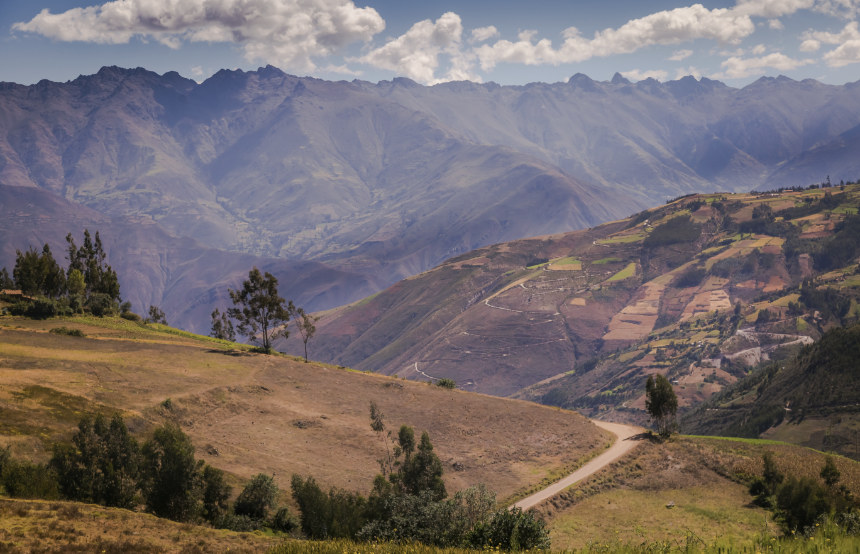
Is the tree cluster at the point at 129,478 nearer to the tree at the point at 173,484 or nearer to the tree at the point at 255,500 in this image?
the tree at the point at 173,484

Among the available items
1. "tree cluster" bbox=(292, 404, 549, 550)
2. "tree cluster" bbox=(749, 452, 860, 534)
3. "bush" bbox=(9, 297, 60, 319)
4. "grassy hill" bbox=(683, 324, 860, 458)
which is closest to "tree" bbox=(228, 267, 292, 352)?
"bush" bbox=(9, 297, 60, 319)

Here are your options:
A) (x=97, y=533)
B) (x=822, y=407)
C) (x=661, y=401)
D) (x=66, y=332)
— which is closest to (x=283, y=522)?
(x=97, y=533)

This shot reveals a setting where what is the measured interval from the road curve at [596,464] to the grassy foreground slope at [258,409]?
2.73 m

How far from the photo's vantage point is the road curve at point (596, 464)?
227 feet

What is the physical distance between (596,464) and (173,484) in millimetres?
56129

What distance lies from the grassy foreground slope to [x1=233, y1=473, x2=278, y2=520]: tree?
1023 centimetres

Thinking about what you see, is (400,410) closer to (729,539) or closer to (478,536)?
(478,536)

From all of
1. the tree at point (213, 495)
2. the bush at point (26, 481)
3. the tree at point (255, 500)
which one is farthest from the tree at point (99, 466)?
the tree at point (255, 500)

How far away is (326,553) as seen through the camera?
2302cm

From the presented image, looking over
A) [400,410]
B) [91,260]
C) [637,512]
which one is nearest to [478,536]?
[637,512]

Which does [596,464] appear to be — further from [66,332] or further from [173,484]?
[66,332]

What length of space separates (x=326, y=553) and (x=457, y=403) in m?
80.4

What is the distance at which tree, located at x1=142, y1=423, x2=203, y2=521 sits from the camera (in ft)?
152

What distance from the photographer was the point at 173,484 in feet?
152
